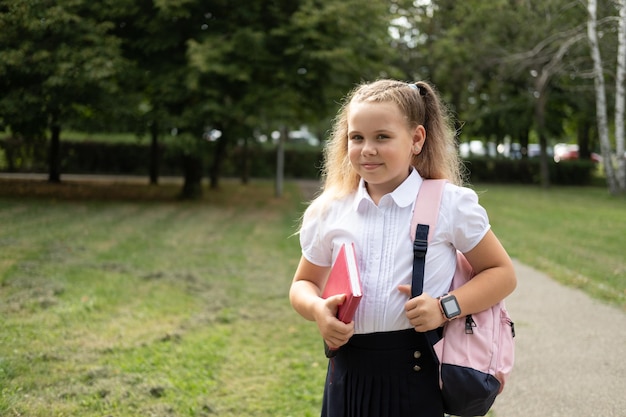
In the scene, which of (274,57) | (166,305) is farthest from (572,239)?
(166,305)

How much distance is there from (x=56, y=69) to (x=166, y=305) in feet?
24.7

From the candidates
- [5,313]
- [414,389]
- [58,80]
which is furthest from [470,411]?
[58,80]

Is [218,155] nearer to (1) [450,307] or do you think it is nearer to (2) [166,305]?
(2) [166,305]

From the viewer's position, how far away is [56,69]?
12125mm

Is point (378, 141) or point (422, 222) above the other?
point (378, 141)

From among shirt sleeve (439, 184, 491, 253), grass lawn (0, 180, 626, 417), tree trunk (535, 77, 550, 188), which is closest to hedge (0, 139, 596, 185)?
tree trunk (535, 77, 550, 188)

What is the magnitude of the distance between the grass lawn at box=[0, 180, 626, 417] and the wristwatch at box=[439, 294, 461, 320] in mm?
2209

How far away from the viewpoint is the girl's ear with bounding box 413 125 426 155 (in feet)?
7.23

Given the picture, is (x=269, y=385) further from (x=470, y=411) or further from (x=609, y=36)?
(x=609, y=36)

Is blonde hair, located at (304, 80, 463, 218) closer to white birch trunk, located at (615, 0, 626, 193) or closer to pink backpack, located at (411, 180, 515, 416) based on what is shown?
pink backpack, located at (411, 180, 515, 416)

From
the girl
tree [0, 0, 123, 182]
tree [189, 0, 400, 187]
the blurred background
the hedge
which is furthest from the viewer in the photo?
the hedge

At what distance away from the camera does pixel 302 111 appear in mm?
17234

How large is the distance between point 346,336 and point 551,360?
11.2ft

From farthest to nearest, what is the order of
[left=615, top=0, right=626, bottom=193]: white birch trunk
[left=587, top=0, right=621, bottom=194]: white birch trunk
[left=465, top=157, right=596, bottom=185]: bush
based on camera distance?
1. [left=465, top=157, right=596, bottom=185]: bush
2. [left=587, top=0, right=621, bottom=194]: white birch trunk
3. [left=615, top=0, right=626, bottom=193]: white birch trunk
